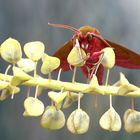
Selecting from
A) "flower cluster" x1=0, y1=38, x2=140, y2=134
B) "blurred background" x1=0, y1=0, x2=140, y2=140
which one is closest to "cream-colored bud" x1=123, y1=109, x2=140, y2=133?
"flower cluster" x1=0, y1=38, x2=140, y2=134

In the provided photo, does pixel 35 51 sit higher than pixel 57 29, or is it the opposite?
pixel 57 29

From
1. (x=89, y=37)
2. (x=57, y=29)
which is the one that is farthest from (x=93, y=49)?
(x=57, y=29)

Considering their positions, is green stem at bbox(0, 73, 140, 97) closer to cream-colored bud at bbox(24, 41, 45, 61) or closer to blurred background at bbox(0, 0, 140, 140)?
cream-colored bud at bbox(24, 41, 45, 61)

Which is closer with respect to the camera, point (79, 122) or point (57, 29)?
point (79, 122)

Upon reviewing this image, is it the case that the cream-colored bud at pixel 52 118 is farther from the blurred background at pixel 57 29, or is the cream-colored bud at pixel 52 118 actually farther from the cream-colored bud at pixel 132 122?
the blurred background at pixel 57 29

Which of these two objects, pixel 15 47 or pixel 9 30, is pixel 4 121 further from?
pixel 15 47

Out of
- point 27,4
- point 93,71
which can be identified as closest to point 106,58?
point 93,71

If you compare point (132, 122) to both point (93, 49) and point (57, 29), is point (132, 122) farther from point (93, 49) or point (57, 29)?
point (57, 29)
